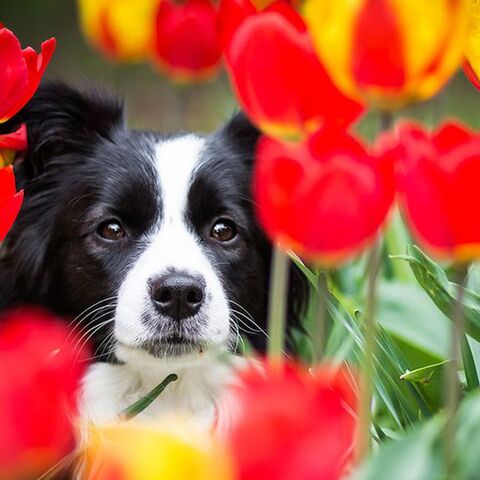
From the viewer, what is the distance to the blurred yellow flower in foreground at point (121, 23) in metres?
3.53

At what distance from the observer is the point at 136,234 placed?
2285 mm

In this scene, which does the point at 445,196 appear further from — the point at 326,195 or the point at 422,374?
the point at 422,374

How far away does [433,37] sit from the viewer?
953 millimetres

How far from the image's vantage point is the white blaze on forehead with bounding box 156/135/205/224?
89.4 inches

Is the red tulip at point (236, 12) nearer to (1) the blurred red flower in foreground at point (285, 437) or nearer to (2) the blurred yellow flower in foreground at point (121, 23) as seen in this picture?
(1) the blurred red flower in foreground at point (285, 437)

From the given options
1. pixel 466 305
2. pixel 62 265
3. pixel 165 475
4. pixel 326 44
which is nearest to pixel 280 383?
pixel 165 475

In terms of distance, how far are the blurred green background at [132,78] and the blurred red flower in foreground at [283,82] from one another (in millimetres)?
4238

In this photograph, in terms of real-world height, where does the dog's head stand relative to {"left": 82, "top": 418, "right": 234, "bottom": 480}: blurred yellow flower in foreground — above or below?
below

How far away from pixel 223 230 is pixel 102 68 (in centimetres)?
469

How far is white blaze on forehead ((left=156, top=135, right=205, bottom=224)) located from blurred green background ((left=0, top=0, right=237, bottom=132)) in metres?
3.14

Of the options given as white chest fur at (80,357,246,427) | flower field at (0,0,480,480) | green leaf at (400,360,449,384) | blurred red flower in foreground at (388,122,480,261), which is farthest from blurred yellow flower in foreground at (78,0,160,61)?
blurred red flower in foreground at (388,122,480,261)

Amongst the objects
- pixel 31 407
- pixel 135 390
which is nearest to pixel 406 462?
pixel 31 407

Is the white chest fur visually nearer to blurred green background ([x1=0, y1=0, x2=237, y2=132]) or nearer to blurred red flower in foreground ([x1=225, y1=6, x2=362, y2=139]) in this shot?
blurred red flower in foreground ([x1=225, y1=6, x2=362, y2=139])

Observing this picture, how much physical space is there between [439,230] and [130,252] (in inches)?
54.5
